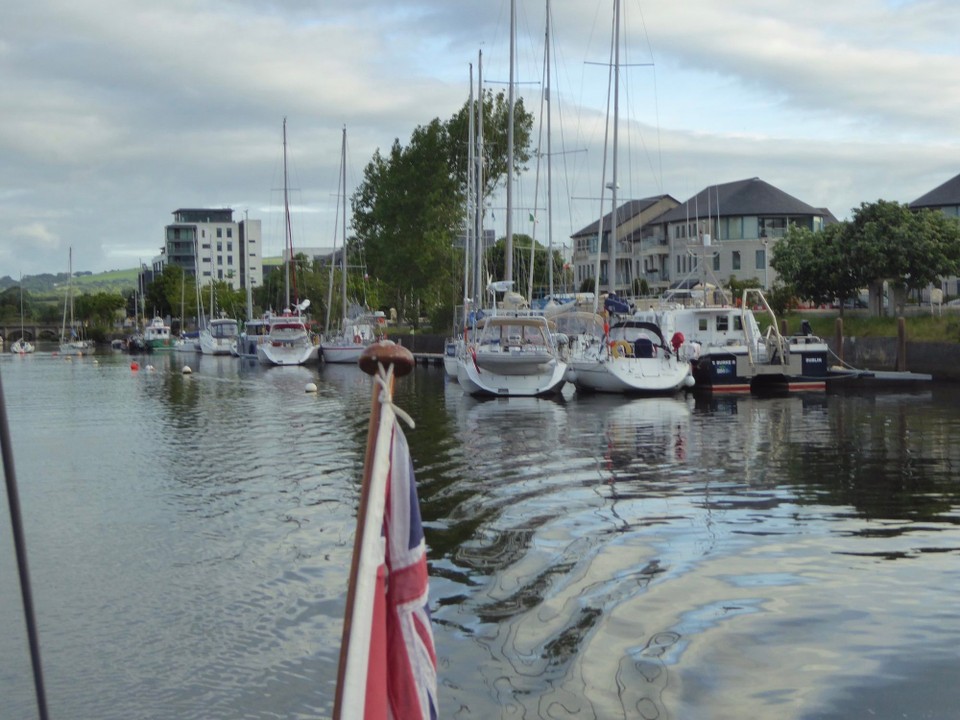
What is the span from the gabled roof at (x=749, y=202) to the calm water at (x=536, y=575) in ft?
212

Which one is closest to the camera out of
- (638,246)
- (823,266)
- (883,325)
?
(883,325)

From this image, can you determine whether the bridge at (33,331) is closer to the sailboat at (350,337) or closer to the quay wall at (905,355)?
the sailboat at (350,337)

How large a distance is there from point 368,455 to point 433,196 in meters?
73.1

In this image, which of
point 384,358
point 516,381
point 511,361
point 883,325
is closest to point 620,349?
point 516,381

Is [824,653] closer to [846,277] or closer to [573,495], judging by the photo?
[573,495]

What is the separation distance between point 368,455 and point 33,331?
172 m

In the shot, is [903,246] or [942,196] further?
[942,196]

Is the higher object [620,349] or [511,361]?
[620,349]

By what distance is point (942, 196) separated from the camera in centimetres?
7881

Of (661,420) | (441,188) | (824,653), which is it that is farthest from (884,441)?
(441,188)

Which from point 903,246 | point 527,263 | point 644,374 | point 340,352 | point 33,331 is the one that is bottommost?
point 340,352

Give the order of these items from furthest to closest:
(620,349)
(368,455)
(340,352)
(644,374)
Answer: (340,352) → (620,349) → (644,374) → (368,455)

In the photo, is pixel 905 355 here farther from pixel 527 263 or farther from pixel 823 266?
pixel 527 263

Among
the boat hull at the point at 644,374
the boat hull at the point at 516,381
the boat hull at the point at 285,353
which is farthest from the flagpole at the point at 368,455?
the boat hull at the point at 285,353
